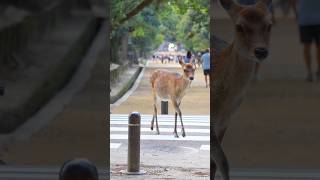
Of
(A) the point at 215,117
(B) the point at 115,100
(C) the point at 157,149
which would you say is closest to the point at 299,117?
(A) the point at 215,117

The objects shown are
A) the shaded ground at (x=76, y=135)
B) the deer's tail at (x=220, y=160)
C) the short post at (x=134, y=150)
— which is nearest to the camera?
the deer's tail at (x=220, y=160)

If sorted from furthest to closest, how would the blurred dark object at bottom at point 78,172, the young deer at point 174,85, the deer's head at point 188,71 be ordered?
the deer's head at point 188,71, the young deer at point 174,85, the blurred dark object at bottom at point 78,172

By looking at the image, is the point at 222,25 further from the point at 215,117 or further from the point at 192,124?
the point at 192,124

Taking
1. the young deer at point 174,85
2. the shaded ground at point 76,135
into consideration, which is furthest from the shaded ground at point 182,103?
the shaded ground at point 76,135

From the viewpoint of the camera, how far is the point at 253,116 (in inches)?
173

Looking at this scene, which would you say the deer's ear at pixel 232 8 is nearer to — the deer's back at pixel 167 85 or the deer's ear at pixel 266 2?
the deer's ear at pixel 266 2

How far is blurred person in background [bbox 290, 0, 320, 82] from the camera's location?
4.30m

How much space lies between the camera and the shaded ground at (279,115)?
4.35 m

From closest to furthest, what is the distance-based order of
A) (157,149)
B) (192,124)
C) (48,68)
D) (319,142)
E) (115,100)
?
(319,142)
(48,68)
(157,149)
(192,124)
(115,100)

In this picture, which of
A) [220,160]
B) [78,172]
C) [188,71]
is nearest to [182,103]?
[188,71]

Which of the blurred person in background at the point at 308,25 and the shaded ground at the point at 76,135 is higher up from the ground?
the blurred person in background at the point at 308,25

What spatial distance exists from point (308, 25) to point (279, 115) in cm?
70

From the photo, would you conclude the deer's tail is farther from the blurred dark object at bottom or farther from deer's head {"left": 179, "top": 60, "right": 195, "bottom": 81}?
deer's head {"left": 179, "top": 60, "right": 195, "bottom": 81}

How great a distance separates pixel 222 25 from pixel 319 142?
1.12 metres
